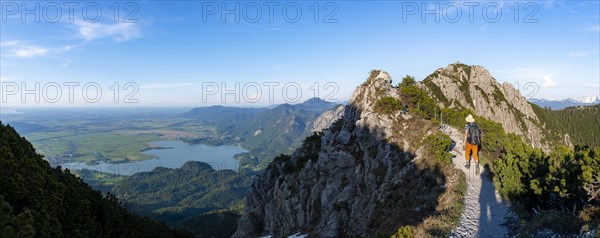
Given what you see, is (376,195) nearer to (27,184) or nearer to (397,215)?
(397,215)

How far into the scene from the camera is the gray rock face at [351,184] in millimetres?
31062

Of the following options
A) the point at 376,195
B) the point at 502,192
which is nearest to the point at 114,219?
the point at 376,195

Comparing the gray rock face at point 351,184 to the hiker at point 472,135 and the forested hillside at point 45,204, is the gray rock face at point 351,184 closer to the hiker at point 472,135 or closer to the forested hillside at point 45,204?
the hiker at point 472,135

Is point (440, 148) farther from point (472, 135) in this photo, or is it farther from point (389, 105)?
point (389, 105)

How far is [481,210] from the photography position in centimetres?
2014

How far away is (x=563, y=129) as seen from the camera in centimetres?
19738

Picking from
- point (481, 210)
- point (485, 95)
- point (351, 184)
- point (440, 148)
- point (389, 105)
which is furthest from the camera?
point (485, 95)

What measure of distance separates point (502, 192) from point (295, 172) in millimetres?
49677

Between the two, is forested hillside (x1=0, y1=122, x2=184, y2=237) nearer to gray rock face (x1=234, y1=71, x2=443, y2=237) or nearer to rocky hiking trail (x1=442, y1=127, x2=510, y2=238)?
rocky hiking trail (x1=442, y1=127, x2=510, y2=238)

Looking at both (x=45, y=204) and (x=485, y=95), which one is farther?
(x=485, y=95)

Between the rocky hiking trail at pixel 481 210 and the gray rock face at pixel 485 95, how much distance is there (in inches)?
3891

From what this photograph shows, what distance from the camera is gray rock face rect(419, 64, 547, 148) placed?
130 meters

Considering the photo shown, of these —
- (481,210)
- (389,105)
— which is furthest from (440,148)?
(389,105)

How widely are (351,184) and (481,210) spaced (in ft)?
91.1
